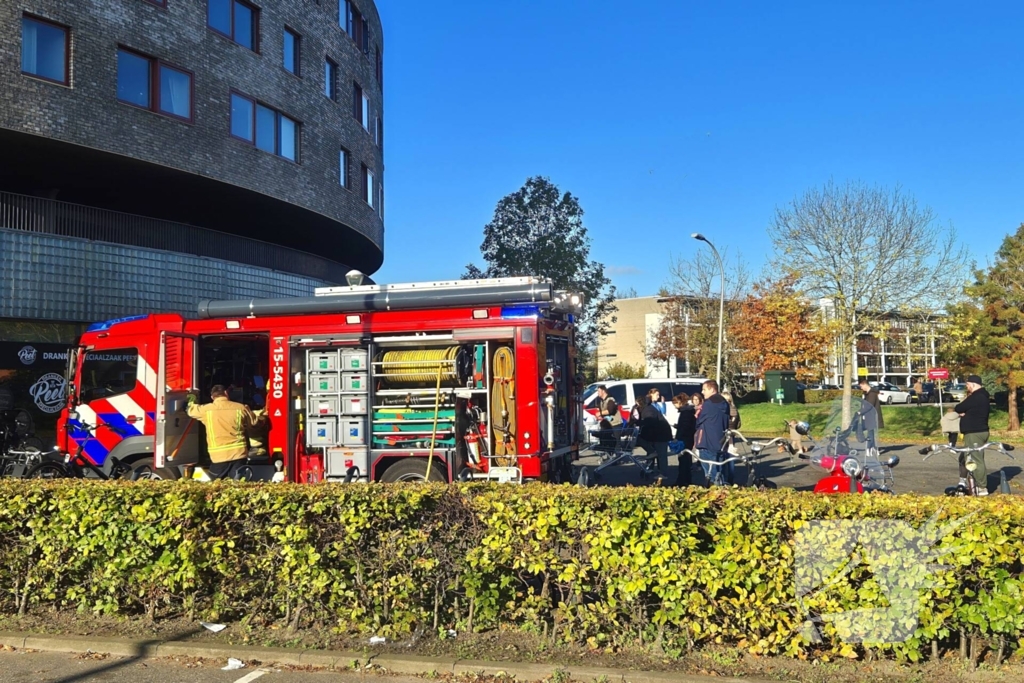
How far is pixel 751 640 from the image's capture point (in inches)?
204

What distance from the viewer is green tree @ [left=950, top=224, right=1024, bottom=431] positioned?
27453 mm

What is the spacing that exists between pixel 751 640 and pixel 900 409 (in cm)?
2995

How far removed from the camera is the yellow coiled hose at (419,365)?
978 cm

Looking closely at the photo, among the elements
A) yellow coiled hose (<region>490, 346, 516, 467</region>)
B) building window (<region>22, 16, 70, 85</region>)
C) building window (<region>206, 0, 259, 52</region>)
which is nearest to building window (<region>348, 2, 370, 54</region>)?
building window (<region>206, 0, 259, 52</region>)

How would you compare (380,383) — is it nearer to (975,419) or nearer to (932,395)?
(975,419)

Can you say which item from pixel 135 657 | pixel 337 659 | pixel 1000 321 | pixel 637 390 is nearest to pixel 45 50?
pixel 637 390

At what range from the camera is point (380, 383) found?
10.2 metres

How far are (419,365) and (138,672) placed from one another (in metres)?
5.06

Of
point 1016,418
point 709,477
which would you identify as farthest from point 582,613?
point 1016,418

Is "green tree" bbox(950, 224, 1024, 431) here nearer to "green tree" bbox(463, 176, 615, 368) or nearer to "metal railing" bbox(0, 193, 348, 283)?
"green tree" bbox(463, 176, 615, 368)

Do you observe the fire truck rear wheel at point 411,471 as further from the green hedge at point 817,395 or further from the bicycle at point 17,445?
the green hedge at point 817,395

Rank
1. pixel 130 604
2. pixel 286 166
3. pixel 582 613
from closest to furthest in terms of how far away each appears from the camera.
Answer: pixel 582 613, pixel 130 604, pixel 286 166

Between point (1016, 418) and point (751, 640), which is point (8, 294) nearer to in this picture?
point (751, 640)

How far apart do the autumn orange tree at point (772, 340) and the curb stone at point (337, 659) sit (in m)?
30.7
